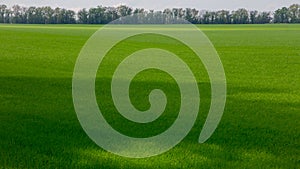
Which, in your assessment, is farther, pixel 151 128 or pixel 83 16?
pixel 83 16

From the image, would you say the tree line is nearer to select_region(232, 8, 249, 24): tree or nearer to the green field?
select_region(232, 8, 249, 24): tree

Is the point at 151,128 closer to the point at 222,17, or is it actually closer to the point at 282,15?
the point at 222,17

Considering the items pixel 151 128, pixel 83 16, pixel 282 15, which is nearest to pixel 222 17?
pixel 282 15

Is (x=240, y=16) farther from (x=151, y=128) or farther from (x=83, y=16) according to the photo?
(x=151, y=128)

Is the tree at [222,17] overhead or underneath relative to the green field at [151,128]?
overhead

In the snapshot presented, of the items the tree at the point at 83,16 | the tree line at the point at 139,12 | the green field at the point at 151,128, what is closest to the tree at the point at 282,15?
the tree line at the point at 139,12

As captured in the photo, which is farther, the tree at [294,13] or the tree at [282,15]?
the tree at [282,15]

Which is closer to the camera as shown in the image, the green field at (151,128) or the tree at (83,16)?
the green field at (151,128)

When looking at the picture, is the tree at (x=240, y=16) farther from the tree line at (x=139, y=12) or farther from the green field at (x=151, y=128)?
the green field at (x=151, y=128)

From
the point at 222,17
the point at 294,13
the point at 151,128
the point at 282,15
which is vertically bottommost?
the point at 151,128

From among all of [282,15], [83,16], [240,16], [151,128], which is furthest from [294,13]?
[151,128]

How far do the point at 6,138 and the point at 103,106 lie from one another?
4.48m

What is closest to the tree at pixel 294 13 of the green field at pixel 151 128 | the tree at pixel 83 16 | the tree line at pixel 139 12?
the tree line at pixel 139 12

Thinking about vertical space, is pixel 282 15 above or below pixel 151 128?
above
